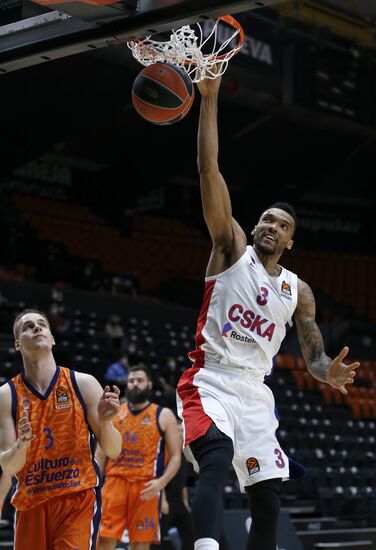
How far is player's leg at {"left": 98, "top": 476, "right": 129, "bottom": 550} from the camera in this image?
801cm

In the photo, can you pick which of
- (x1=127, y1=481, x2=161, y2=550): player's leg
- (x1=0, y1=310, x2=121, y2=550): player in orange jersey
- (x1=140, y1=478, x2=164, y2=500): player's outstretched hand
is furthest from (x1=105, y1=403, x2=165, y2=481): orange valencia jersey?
(x1=0, y1=310, x2=121, y2=550): player in orange jersey

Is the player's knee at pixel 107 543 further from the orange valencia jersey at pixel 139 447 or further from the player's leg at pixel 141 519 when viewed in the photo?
the orange valencia jersey at pixel 139 447

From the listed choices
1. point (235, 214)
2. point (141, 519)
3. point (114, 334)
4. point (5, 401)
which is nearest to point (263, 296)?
point (5, 401)

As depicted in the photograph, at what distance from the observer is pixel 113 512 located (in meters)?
8.19

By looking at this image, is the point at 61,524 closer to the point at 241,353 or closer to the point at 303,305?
the point at 241,353

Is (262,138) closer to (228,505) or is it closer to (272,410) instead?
(228,505)

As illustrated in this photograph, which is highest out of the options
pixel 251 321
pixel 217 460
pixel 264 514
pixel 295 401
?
pixel 251 321

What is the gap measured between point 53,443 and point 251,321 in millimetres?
1217

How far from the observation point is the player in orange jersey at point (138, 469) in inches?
318

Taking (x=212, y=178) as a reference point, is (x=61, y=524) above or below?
below

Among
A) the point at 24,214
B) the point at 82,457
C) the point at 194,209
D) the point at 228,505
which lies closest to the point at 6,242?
the point at 24,214

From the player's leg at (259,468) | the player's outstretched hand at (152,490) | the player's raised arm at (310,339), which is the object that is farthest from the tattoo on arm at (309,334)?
the player's outstretched hand at (152,490)

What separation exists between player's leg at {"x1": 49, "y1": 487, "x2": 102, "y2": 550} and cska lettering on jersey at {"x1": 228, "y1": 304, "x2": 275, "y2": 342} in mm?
1180

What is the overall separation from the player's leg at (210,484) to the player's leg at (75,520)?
2.37ft
